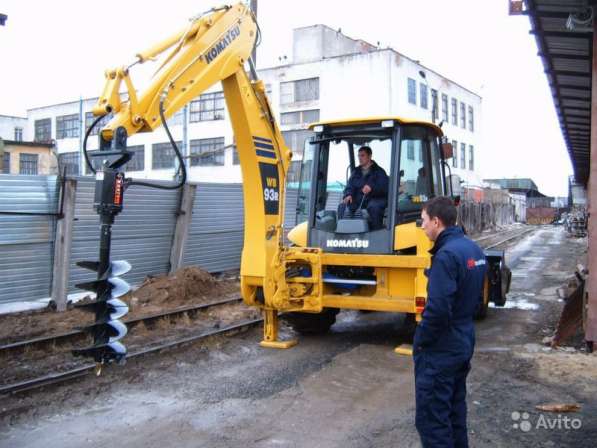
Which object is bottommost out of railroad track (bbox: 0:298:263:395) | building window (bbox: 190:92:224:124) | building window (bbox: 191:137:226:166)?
railroad track (bbox: 0:298:263:395)

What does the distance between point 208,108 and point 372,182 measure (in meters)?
44.6

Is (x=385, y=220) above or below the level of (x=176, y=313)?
above

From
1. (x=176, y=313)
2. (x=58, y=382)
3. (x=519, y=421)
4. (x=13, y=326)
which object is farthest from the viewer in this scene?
(x=176, y=313)

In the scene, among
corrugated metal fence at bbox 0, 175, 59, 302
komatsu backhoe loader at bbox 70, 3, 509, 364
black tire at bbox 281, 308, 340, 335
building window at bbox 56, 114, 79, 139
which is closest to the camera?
komatsu backhoe loader at bbox 70, 3, 509, 364

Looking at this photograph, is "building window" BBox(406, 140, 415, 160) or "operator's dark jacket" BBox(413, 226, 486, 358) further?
"building window" BBox(406, 140, 415, 160)

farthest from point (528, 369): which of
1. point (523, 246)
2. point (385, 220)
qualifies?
point (523, 246)

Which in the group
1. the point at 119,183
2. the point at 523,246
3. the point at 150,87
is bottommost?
the point at 523,246

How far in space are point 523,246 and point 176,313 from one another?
21091 millimetres

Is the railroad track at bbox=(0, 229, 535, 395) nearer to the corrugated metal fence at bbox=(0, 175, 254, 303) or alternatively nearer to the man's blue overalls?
the corrugated metal fence at bbox=(0, 175, 254, 303)

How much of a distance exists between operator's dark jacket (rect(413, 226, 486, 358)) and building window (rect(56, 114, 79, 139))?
61081mm

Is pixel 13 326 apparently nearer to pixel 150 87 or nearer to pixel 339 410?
pixel 150 87

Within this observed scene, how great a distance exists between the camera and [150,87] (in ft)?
18.8

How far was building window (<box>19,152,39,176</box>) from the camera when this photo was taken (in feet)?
155

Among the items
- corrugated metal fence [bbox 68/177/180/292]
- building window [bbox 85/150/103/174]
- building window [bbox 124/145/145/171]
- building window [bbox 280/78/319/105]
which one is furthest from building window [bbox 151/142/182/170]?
building window [bbox 85/150/103/174]
